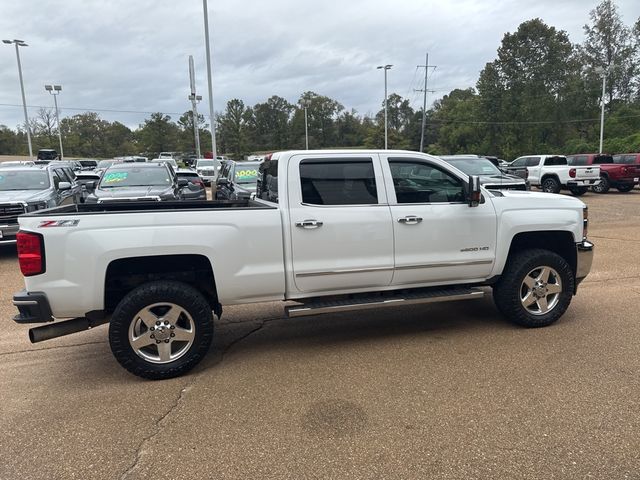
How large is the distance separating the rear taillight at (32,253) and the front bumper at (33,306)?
19 centimetres

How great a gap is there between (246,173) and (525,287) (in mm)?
10360

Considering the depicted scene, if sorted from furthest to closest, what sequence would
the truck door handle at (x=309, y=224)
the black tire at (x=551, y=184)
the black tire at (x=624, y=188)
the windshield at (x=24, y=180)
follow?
the black tire at (x=624, y=188)
the black tire at (x=551, y=184)
the windshield at (x=24, y=180)
the truck door handle at (x=309, y=224)

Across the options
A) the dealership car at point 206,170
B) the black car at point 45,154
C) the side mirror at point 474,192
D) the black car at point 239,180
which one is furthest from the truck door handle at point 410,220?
the black car at point 45,154

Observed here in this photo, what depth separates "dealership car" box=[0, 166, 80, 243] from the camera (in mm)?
8984

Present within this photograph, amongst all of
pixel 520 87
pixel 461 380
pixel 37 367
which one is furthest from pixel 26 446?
pixel 520 87

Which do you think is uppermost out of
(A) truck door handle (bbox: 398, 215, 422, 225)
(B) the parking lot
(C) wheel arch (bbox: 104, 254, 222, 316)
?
(A) truck door handle (bbox: 398, 215, 422, 225)

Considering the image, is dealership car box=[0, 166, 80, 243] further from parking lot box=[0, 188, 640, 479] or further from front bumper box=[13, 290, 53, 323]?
front bumper box=[13, 290, 53, 323]

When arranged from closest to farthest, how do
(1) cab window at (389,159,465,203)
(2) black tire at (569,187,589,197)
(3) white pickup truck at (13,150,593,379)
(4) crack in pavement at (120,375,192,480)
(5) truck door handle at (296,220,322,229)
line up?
1. (4) crack in pavement at (120,375,192,480)
2. (3) white pickup truck at (13,150,593,379)
3. (5) truck door handle at (296,220,322,229)
4. (1) cab window at (389,159,465,203)
5. (2) black tire at (569,187,589,197)

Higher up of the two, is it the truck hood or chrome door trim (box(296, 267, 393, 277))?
the truck hood

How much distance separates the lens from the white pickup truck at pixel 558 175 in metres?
19.0

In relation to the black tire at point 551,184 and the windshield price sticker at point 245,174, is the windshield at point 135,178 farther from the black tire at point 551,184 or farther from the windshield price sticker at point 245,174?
the black tire at point 551,184

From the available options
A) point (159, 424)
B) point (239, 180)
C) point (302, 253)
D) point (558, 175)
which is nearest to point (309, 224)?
point (302, 253)

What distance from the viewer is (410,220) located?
15.0 ft

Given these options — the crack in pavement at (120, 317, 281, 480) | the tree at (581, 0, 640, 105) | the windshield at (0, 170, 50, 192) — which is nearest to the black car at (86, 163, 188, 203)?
the windshield at (0, 170, 50, 192)
